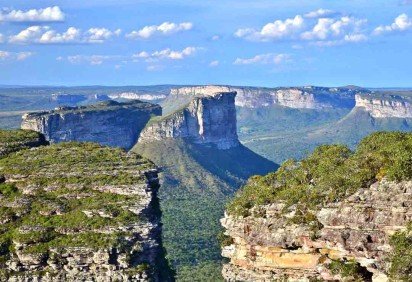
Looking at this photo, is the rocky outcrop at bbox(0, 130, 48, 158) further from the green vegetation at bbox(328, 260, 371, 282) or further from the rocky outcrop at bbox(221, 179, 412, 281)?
the green vegetation at bbox(328, 260, 371, 282)

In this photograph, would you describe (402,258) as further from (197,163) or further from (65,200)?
(197,163)

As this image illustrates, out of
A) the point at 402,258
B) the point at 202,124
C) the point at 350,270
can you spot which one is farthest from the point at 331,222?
the point at 202,124

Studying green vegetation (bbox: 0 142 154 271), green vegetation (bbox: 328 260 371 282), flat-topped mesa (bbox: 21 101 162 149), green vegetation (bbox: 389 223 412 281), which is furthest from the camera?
flat-topped mesa (bbox: 21 101 162 149)

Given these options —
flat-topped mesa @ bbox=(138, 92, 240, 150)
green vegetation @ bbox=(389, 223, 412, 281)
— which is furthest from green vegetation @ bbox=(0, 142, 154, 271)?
flat-topped mesa @ bbox=(138, 92, 240, 150)

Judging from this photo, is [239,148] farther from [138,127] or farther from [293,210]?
[293,210]

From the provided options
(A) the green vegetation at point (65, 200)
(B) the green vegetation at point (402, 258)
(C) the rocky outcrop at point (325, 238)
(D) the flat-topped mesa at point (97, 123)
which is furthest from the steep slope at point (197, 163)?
(B) the green vegetation at point (402, 258)
